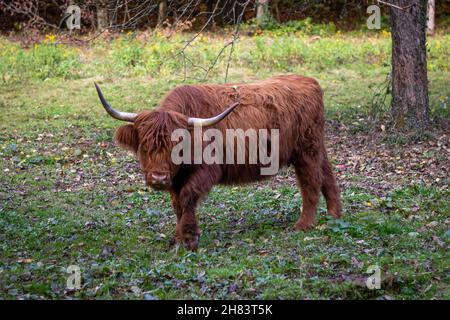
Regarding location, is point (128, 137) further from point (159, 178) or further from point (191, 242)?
point (191, 242)

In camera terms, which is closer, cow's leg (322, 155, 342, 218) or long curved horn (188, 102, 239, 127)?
long curved horn (188, 102, 239, 127)

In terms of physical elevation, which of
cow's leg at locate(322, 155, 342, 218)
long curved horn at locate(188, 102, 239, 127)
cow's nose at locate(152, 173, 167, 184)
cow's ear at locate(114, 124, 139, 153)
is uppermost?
long curved horn at locate(188, 102, 239, 127)

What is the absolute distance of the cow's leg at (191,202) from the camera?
22.0 feet

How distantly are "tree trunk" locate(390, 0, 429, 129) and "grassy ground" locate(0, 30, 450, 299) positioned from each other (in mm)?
396

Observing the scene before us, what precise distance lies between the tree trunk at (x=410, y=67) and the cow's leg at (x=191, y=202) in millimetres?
5215

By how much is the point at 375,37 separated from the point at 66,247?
15.1m

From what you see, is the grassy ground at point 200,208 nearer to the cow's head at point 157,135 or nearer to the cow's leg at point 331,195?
the cow's leg at point 331,195

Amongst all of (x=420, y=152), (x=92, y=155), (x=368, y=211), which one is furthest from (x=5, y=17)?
(x=368, y=211)

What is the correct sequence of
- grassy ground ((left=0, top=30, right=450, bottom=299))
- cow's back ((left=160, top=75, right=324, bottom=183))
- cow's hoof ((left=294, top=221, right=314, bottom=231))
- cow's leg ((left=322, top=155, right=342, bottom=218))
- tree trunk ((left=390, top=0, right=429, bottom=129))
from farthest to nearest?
1. tree trunk ((left=390, top=0, right=429, bottom=129))
2. cow's leg ((left=322, top=155, right=342, bottom=218))
3. cow's hoof ((left=294, top=221, right=314, bottom=231))
4. cow's back ((left=160, top=75, right=324, bottom=183))
5. grassy ground ((left=0, top=30, right=450, bottom=299))

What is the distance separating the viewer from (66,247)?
22.6 feet

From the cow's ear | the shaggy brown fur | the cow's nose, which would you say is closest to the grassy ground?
the shaggy brown fur

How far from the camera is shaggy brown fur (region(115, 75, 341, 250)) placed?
6605mm

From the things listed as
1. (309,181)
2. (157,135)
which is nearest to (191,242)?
(157,135)

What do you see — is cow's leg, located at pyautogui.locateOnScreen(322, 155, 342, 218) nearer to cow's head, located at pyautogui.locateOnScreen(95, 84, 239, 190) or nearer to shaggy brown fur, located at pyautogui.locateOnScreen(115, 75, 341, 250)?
shaggy brown fur, located at pyautogui.locateOnScreen(115, 75, 341, 250)
